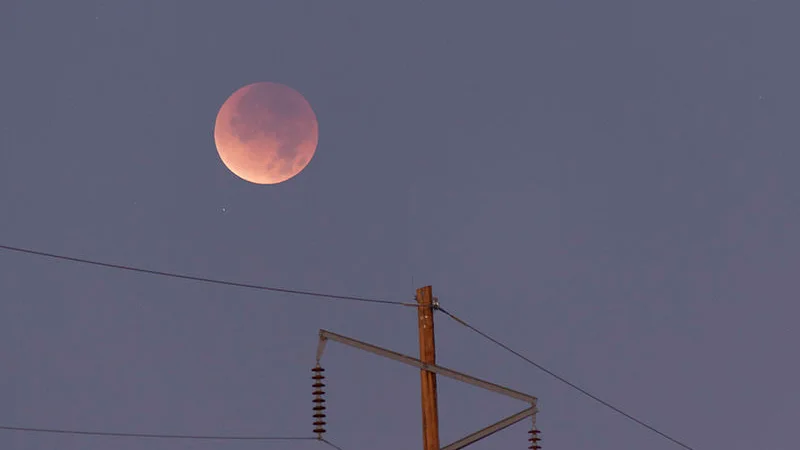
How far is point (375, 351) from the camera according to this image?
42.1 m

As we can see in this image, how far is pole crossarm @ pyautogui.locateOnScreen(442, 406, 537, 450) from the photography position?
140 feet

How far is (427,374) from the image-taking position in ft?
143

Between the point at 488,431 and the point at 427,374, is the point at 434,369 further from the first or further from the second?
the point at 488,431

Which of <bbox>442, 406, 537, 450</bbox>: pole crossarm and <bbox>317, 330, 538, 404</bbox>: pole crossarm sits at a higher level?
<bbox>317, 330, 538, 404</bbox>: pole crossarm

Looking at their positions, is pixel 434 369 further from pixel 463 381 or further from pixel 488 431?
pixel 488 431

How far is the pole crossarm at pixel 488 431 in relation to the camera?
42.8 meters

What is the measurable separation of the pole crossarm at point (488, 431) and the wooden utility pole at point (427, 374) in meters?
0.45

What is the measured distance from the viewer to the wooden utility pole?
43.2m

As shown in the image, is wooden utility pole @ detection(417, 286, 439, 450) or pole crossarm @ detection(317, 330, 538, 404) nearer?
pole crossarm @ detection(317, 330, 538, 404)

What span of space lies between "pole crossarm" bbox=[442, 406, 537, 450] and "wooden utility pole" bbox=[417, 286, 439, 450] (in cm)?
45

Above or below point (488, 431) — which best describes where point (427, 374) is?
above

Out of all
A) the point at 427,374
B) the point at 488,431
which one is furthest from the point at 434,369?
the point at 488,431

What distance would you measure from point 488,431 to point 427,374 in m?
1.84

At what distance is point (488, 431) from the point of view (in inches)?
1695
